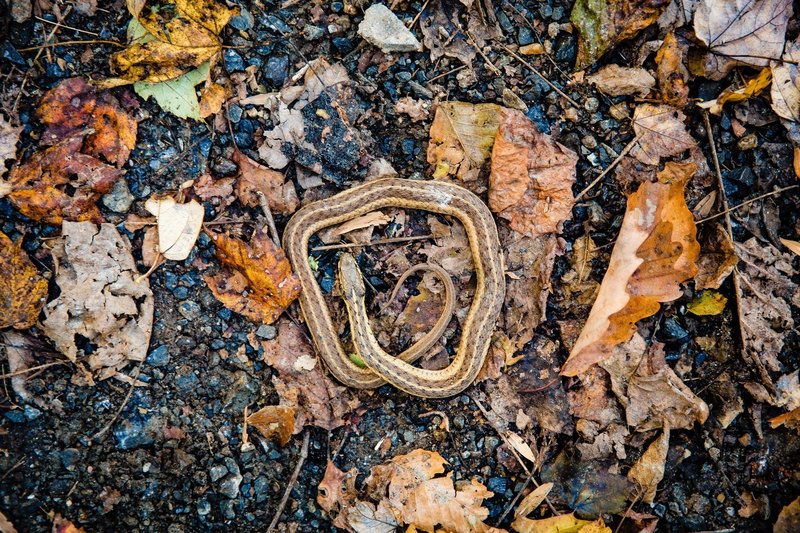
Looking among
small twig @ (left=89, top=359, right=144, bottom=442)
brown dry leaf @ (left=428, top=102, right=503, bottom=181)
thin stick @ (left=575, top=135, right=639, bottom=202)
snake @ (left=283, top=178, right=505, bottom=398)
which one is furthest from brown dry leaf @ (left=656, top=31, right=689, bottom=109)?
small twig @ (left=89, top=359, right=144, bottom=442)

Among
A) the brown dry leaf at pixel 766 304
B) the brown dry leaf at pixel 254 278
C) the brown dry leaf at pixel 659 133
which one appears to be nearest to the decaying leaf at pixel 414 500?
the brown dry leaf at pixel 254 278

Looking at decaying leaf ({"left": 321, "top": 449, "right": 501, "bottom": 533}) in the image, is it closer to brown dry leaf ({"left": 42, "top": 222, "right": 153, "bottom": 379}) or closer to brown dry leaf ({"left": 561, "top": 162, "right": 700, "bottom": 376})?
brown dry leaf ({"left": 561, "top": 162, "right": 700, "bottom": 376})

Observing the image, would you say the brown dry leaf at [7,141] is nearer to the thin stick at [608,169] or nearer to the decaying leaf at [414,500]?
the decaying leaf at [414,500]

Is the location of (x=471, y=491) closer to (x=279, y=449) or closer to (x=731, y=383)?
(x=279, y=449)

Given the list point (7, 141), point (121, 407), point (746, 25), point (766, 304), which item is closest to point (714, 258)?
point (766, 304)

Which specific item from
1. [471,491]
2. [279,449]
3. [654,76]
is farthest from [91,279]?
[654,76]
